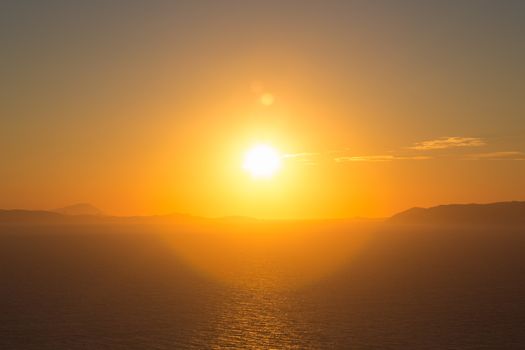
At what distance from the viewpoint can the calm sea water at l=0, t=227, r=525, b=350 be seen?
38.3 m

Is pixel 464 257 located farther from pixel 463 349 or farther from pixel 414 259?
pixel 463 349

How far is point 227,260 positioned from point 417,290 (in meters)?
53.3

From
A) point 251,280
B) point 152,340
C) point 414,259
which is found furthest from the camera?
point 414,259

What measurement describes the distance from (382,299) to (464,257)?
6050 centimetres

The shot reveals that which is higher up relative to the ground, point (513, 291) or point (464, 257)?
point (464, 257)

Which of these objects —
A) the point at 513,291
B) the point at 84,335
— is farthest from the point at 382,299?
the point at 84,335

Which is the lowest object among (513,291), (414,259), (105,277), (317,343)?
(317,343)

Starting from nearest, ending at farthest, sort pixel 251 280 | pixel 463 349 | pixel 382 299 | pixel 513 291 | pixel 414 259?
pixel 463 349
pixel 382 299
pixel 513 291
pixel 251 280
pixel 414 259

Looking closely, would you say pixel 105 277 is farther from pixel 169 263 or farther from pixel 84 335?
pixel 84 335

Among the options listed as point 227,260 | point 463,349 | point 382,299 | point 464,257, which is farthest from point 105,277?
point 464,257

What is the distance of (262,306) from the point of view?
5194cm

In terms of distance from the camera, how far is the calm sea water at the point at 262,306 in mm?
38344

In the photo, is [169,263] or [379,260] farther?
[379,260]

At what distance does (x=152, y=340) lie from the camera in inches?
1506
